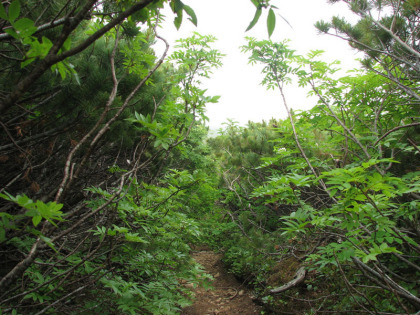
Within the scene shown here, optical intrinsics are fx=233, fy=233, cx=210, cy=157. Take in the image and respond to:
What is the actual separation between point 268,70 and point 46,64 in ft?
9.67

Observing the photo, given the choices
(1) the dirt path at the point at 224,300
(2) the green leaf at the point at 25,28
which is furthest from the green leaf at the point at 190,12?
(1) the dirt path at the point at 224,300

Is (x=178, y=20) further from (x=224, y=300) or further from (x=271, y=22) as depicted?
(x=224, y=300)

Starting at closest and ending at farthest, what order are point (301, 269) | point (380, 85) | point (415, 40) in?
point (415, 40) → point (380, 85) → point (301, 269)

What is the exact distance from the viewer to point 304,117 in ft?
11.4

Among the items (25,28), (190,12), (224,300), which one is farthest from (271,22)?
(224,300)

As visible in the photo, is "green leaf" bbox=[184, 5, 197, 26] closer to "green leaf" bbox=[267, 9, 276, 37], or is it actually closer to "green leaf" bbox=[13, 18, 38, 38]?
"green leaf" bbox=[267, 9, 276, 37]

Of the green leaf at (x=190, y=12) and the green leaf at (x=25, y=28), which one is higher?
the green leaf at (x=190, y=12)

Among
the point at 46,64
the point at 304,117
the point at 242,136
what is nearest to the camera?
the point at 46,64

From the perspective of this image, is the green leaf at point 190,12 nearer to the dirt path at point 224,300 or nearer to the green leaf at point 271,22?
the green leaf at point 271,22

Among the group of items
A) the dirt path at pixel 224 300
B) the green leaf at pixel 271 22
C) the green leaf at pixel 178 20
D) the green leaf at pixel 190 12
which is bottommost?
the dirt path at pixel 224 300

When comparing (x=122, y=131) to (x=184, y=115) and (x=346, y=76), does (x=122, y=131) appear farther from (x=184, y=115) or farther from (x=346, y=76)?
(x=346, y=76)

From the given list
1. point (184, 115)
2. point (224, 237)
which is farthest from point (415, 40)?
point (224, 237)

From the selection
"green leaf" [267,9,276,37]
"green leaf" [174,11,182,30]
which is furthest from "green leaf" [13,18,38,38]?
"green leaf" [267,9,276,37]

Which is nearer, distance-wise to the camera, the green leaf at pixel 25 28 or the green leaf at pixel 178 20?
the green leaf at pixel 25 28
